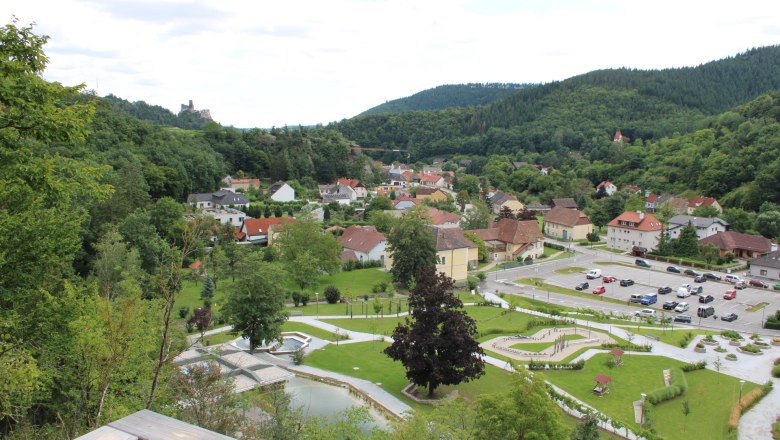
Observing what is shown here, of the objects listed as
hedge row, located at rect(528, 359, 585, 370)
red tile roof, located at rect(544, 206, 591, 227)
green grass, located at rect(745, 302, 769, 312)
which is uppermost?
red tile roof, located at rect(544, 206, 591, 227)

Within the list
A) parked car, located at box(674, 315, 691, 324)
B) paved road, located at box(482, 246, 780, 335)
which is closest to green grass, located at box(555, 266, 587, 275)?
paved road, located at box(482, 246, 780, 335)

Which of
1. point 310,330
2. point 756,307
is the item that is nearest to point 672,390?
point 310,330

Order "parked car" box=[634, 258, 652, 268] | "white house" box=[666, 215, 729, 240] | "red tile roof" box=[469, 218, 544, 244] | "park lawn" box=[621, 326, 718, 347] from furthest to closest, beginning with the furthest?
"white house" box=[666, 215, 729, 240] → "red tile roof" box=[469, 218, 544, 244] → "parked car" box=[634, 258, 652, 268] → "park lawn" box=[621, 326, 718, 347]

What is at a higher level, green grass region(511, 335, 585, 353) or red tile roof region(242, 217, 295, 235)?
red tile roof region(242, 217, 295, 235)

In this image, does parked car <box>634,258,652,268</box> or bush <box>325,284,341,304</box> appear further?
parked car <box>634,258,652,268</box>

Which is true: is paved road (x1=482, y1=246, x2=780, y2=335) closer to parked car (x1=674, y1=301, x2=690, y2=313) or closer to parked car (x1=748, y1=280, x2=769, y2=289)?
parked car (x1=674, y1=301, x2=690, y2=313)

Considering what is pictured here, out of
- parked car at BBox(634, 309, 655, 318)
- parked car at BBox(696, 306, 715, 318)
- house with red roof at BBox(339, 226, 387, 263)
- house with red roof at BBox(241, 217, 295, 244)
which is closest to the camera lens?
parked car at BBox(634, 309, 655, 318)

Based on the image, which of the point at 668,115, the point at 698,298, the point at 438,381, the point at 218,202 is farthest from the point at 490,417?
the point at 668,115
